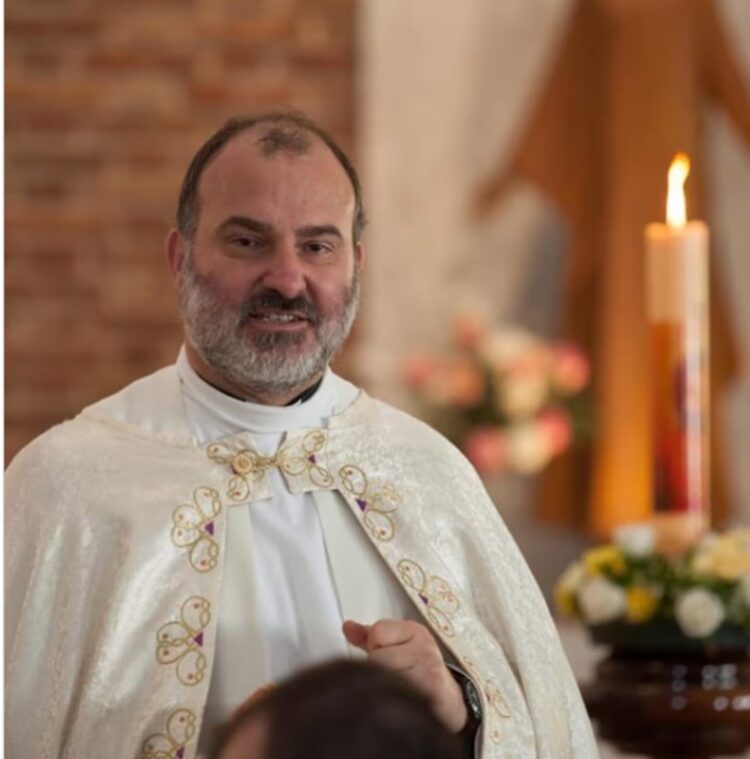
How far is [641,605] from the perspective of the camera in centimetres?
276

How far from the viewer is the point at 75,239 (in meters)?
5.51

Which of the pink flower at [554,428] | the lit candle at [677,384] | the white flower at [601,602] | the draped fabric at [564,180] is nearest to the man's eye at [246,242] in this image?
the lit candle at [677,384]

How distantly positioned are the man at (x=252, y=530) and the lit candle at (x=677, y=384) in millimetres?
410

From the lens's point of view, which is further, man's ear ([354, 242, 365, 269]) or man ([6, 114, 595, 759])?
man's ear ([354, 242, 365, 269])

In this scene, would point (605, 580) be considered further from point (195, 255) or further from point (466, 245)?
point (466, 245)

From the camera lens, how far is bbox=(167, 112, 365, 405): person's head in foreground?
224 centimetres

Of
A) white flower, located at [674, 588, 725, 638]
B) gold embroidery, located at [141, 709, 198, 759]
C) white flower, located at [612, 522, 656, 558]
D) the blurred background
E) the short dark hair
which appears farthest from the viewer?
the blurred background

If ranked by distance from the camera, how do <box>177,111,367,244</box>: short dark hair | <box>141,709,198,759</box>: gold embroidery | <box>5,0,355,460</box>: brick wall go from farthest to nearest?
<box>5,0,355,460</box>: brick wall, <box>177,111,367,244</box>: short dark hair, <box>141,709,198,759</box>: gold embroidery

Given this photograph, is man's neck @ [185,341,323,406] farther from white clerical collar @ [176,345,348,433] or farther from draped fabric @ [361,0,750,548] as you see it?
draped fabric @ [361,0,750,548]

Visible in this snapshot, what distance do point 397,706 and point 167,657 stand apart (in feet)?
4.04

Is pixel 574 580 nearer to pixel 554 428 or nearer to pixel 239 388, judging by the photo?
pixel 239 388

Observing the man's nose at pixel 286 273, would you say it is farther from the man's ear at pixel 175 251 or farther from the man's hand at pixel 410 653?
the man's hand at pixel 410 653

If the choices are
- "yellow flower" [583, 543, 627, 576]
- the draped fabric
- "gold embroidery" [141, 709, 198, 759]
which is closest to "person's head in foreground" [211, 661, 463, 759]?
"gold embroidery" [141, 709, 198, 759]

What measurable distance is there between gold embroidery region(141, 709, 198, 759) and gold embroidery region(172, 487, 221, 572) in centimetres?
19
